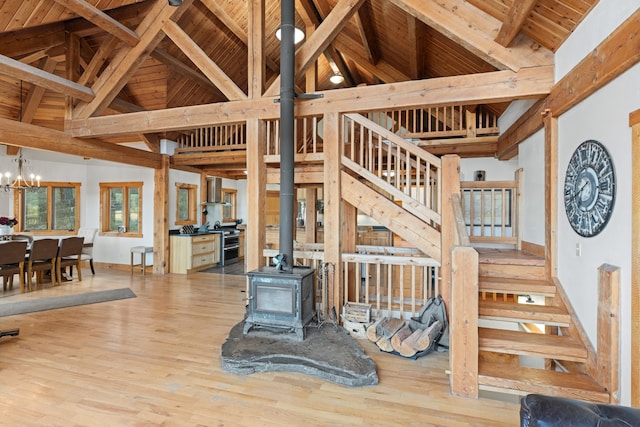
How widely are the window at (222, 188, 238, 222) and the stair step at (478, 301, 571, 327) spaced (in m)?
8.10

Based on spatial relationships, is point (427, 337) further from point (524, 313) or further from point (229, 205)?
point (229, 205)

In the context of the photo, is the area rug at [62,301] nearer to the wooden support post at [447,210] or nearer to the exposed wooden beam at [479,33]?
the wooden support post at [447,210]

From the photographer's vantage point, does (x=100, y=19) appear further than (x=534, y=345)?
Yes

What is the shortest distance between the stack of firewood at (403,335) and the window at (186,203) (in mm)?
6090

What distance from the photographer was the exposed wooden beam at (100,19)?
388 centimetres

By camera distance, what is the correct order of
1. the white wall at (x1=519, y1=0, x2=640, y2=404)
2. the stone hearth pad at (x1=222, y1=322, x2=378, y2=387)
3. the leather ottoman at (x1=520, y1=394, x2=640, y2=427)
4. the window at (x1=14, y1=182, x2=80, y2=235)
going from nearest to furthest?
the leather ottoman at (x1=520, y1=394, x2=640, y2=427)
the white wall at (x1=519, y1=0, x2=640, y2=404)
the stone hearth pad at (x1=222, y1=322, x2=378, y2=387)
the window at (x1=14, y1=182, x2=80, y2=235)

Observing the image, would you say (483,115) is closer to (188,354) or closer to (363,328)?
(363,328)

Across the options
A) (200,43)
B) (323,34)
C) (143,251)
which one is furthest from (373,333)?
(200,43)

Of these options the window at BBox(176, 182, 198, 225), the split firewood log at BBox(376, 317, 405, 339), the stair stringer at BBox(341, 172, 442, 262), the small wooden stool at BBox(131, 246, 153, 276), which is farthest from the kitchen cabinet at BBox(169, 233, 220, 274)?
the split firewood log at BBox(376, 317, 405, 339)

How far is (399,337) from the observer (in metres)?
3.29

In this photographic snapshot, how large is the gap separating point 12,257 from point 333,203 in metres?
5.51

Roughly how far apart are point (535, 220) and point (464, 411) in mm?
2661

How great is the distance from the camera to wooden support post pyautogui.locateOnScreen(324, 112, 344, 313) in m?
4.04

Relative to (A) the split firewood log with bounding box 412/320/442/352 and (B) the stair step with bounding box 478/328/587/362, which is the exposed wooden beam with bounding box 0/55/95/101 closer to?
(A) the split firewood log with bounding box 412/320/442/352
